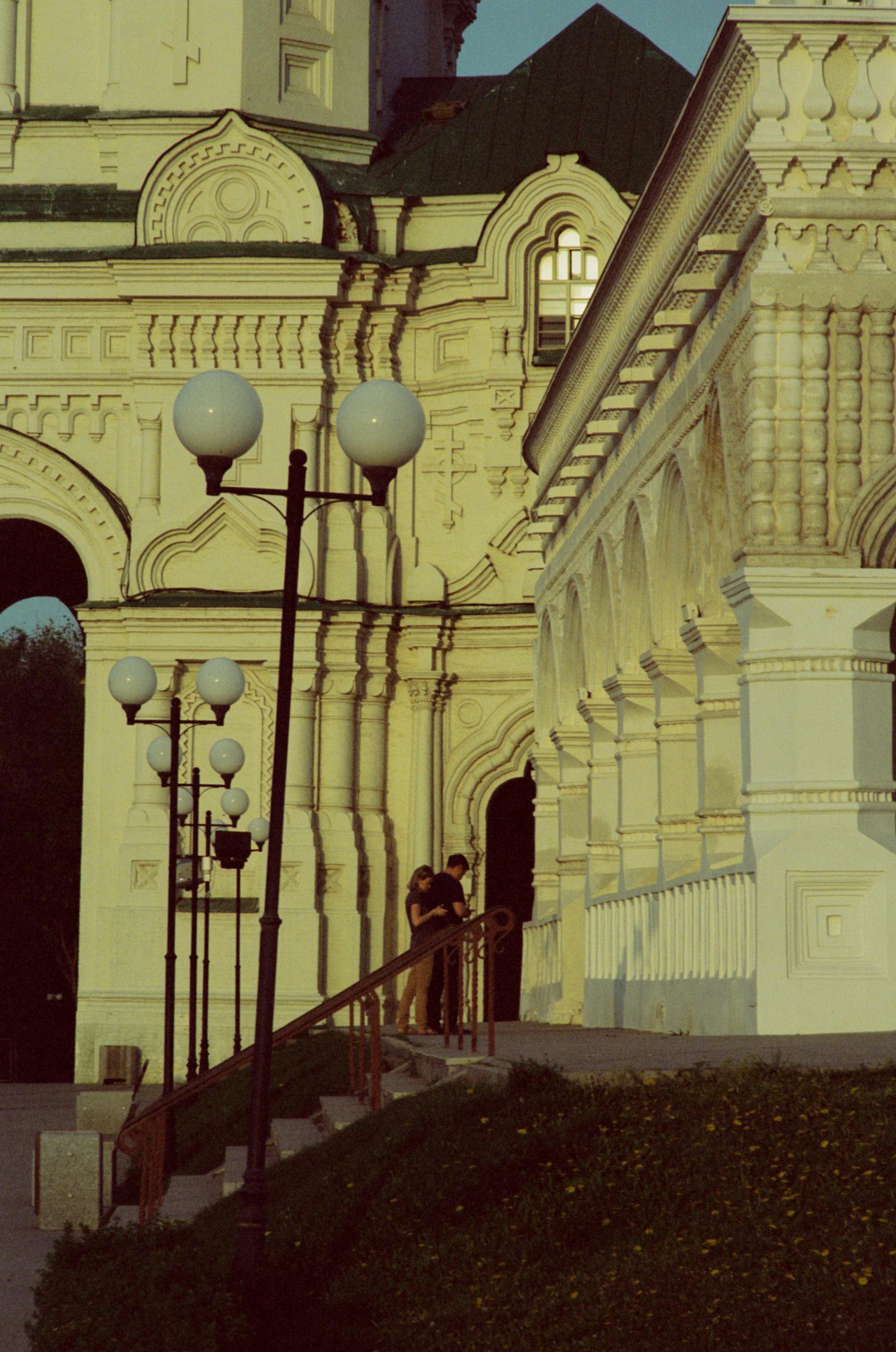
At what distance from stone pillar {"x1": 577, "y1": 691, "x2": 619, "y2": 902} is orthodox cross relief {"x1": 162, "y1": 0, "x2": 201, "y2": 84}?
54.5 ft

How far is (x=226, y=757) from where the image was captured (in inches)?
888

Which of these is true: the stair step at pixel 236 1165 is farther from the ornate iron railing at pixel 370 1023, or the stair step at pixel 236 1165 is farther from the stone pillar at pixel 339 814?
the stone pillar at pixel 339 814

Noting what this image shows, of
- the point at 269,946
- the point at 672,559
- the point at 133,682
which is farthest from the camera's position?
the point at 672,559

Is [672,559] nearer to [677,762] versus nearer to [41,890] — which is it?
[677,762]

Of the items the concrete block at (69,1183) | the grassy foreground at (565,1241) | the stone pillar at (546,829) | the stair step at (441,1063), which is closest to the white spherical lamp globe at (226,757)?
the stone pillar at (546,829)

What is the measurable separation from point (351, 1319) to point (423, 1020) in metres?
10.8

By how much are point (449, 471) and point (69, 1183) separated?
21214 mm

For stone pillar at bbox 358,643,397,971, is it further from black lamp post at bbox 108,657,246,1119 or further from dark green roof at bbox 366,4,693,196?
black lamp post at bbox 108,657,246,1119

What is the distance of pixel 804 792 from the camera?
14039mm

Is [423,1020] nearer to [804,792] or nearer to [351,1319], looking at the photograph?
[804,792]

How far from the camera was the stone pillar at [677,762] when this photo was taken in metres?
17.7

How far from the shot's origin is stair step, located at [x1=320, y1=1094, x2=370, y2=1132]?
13148mm

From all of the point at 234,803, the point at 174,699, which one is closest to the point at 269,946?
the point at 174,699

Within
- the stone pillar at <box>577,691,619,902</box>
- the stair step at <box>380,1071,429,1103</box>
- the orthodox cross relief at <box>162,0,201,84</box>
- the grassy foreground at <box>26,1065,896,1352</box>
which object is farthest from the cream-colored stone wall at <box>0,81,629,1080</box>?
the grassy foreground at <box>26,1065,896,1352</box>
